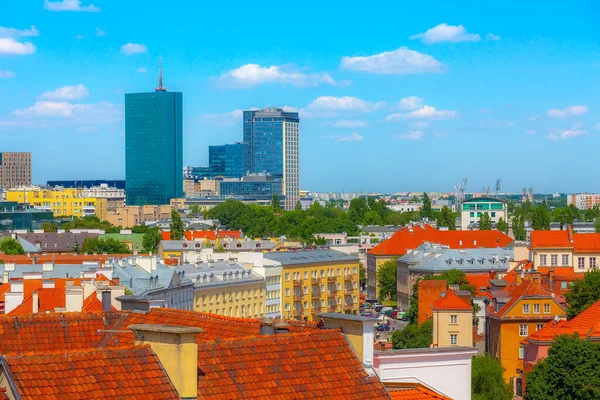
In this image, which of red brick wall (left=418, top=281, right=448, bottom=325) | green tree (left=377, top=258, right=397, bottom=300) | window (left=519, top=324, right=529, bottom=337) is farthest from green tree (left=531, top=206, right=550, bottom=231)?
window (left=519, top=324, right=529, bottom=337)

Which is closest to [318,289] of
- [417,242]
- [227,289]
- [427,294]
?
[227,289]

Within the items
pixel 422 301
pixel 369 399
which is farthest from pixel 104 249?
pixel 369 399

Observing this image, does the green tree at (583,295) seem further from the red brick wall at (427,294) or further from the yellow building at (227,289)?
the yellow building at (227,289)

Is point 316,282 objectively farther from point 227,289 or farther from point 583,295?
point 583,295

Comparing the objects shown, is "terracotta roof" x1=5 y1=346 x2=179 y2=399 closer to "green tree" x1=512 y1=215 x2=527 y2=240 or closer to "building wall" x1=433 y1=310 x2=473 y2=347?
"building wall" x1=433 y1=310 x2=473 y2=347

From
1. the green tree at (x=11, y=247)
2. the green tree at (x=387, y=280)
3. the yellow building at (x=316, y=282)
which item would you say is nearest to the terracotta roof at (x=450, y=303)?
the yellow building at (x=316, y=282)

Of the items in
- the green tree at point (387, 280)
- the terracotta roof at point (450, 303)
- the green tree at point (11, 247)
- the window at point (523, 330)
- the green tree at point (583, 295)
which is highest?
the green tree at point (583, 295)
